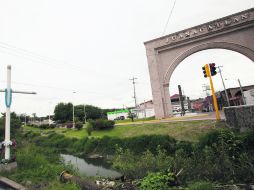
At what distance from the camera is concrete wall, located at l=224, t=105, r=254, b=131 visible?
26.5 feet

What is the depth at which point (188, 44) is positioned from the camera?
746 inches

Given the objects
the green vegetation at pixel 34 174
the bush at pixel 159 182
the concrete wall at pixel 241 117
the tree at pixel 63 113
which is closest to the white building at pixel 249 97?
the concrete wall at pixel 241 117

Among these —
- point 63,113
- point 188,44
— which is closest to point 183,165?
point 188,44

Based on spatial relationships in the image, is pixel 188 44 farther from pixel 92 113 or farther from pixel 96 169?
pixel 92 113

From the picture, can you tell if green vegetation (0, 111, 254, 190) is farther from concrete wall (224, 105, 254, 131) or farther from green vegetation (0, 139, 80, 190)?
concrete wall (224, 105, 254, 131)

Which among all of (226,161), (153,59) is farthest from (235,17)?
(226,161)

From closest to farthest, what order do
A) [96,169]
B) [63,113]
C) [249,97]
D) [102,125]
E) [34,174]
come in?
[34,174] → [96,169] → [102,125] → [249,97] → [63,113]

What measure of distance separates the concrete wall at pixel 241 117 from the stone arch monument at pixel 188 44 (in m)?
9.51

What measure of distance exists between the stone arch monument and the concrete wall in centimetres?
951

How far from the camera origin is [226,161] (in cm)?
540

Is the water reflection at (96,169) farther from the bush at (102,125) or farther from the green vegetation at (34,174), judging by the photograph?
the bush at (102,125)

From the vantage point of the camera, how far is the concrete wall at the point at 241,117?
8086 mm

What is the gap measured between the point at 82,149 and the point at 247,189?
15.0 metres

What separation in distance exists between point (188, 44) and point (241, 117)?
1257cm
